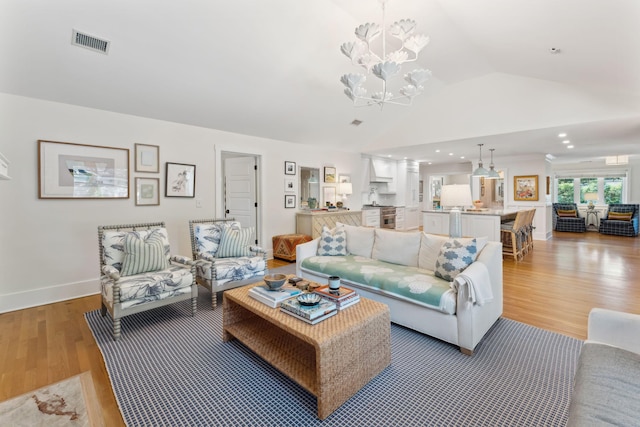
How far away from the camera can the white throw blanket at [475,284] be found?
7.06 ft

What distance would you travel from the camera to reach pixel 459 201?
3.69m

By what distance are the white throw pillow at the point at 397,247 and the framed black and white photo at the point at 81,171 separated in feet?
11.1

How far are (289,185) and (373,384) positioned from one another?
14.4ft

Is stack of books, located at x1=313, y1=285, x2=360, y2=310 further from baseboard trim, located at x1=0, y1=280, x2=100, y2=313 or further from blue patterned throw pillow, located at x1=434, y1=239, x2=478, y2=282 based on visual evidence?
baseboard trim, located at x1=0, y1=280, x2=100, y2=313

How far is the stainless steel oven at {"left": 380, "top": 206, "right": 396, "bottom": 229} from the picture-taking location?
26.6ft

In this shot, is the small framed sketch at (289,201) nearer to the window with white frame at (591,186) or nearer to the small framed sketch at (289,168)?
the small framed sketch at (289,168)

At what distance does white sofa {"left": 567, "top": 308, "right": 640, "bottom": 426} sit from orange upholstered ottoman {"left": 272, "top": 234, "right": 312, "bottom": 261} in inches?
165

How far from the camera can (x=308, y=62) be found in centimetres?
382

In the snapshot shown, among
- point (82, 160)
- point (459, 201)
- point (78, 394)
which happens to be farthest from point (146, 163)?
point (459, 201)

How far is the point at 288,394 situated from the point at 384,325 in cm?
77

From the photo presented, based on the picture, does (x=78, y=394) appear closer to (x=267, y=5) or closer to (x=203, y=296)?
(x=203, y=296)

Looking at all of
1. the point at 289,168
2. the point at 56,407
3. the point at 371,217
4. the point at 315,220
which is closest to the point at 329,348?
the point at 56,407

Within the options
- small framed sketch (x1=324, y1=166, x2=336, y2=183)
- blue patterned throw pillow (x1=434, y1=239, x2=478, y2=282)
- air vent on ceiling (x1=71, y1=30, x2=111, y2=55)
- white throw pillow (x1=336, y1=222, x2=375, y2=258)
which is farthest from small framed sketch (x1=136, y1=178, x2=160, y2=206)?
blue patterned throw pillow (x1=434, y1=239, x2=478, y2=282)

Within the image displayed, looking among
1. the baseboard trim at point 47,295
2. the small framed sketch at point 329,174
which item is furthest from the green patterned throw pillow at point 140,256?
the small framed sketch at point 329,174
